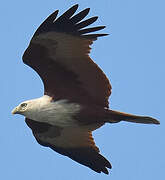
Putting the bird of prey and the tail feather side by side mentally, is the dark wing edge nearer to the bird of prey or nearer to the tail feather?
the bird of prey

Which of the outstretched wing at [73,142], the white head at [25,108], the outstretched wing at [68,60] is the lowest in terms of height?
the outstretched wing at [73,142]

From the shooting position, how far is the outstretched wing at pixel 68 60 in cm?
1206

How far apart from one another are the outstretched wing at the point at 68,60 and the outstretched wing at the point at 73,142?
2.92ft

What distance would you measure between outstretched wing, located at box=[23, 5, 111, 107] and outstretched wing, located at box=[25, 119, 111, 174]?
89cm

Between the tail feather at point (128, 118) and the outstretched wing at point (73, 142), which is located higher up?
the tail feather at point (128, 118)

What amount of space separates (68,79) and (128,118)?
1.37 metres

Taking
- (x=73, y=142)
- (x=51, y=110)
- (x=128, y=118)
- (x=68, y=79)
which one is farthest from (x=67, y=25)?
(x=73, y=142)

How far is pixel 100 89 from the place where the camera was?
12.5m

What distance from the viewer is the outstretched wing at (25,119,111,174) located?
1328 centimetres

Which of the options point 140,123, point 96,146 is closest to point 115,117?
point 140,123

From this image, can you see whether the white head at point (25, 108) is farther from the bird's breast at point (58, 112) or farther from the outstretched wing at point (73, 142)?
the outstretched wing at point (73, 142)

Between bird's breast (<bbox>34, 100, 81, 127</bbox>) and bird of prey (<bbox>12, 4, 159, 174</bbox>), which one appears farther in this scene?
bird's breast (<bbox>34, 100, 81, 127</bbox>)

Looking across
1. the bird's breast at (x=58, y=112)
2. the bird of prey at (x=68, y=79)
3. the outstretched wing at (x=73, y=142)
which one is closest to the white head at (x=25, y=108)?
the bird of prey at (x=68, y=79)

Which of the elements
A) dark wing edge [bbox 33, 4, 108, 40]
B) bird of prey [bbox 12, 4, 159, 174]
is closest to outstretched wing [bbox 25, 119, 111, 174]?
bird of prey [bbox 12, 4, 159, 174]
